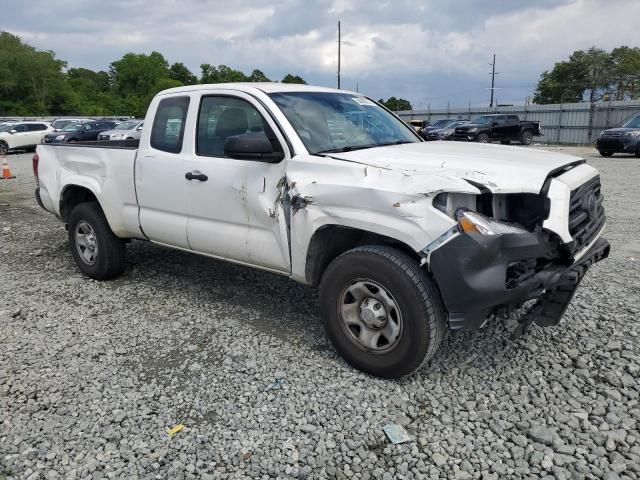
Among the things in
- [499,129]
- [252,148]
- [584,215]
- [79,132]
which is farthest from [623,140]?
[79,132]

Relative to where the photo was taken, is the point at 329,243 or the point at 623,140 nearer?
the point at 329,243

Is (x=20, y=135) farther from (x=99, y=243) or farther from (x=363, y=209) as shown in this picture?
(x=363, y=209)

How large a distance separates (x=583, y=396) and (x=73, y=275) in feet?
16.4

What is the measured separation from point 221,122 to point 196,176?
19.2 inches

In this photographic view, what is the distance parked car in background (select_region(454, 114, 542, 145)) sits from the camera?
86.1ft

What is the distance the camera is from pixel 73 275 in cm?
573

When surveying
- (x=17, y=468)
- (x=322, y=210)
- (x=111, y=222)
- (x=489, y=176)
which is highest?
(x=489, y=176)

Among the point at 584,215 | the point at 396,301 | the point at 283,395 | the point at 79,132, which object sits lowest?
the point at 283,395

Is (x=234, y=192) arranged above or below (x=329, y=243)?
above

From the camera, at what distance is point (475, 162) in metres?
3.29

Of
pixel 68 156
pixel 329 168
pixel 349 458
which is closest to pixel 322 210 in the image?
pixel 329 168

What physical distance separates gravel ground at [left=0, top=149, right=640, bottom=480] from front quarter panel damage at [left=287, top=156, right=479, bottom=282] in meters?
0.88

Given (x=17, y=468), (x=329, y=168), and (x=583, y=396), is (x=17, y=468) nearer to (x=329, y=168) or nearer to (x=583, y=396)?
(x=329, y=168)

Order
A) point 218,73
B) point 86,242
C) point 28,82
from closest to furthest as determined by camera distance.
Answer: point 86,242, point 28,82, point 218,73
